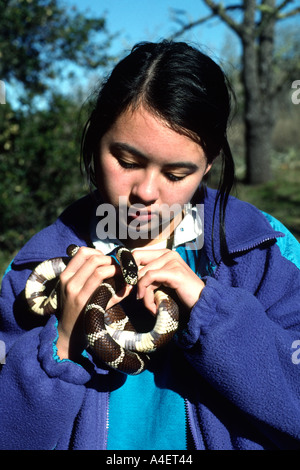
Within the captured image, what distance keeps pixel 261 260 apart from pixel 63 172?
6.70 m

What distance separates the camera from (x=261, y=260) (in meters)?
2.00

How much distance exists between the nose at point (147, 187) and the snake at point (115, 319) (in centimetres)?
27

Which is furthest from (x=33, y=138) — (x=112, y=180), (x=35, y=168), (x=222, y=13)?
(x=222, y=13)

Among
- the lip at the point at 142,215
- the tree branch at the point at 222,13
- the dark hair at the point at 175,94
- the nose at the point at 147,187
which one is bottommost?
the lip at the point at 142,215

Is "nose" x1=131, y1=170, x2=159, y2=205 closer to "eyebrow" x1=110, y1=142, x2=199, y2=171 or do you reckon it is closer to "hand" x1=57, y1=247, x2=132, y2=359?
"eyebrow" x1=110, y1=142, x2=199, y2=171

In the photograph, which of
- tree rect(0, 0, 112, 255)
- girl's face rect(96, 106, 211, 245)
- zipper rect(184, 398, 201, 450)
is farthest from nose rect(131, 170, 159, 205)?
tree rect(0, 0, 112, 255)

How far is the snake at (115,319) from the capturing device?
1689mm

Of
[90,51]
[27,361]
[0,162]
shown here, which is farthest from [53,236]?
[90,51]

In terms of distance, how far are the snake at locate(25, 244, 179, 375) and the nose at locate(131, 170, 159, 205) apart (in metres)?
0.27

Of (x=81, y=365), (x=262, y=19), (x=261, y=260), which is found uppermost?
(x=262, y=19)

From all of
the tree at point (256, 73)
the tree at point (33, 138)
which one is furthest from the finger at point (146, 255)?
the tree at point (256, 73)

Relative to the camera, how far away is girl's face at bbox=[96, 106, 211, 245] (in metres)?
1.77

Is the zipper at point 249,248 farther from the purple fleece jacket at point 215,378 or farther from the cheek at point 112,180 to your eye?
the cheek at point 112,180

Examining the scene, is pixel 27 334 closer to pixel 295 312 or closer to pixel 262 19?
pixel 295 312
